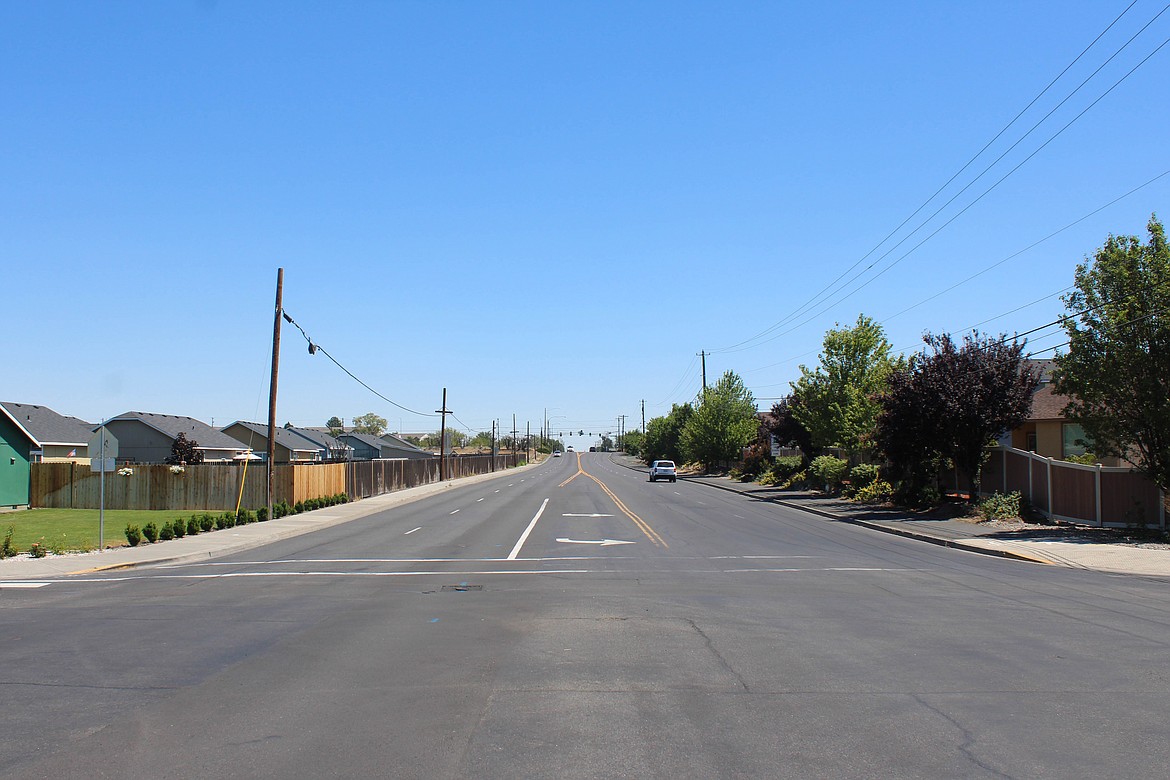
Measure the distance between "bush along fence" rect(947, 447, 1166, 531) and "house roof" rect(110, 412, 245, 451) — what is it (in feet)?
176

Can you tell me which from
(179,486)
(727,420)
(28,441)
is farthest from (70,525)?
(727,420)

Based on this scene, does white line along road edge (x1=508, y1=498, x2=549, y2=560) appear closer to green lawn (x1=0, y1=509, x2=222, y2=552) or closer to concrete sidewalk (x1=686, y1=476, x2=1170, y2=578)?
green lawn (x1=0, y1=509, x2=222, y2=552)

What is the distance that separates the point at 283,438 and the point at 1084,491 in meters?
73.1

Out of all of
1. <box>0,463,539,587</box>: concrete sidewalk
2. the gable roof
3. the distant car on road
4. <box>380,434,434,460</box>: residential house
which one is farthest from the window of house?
<box>380,434,434,460</box>: residential house

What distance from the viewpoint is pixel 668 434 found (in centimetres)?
11731

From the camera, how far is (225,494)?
37.3 metres

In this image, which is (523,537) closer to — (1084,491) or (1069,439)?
(1084,491)

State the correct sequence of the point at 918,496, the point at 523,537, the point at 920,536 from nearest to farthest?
the point at 523,537, the point at 920,536, the point at 918,496

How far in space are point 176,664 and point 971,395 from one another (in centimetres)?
2577

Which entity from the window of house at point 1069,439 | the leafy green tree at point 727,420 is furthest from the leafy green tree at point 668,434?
the window of house at point 1069,439

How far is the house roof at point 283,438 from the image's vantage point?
8056cm

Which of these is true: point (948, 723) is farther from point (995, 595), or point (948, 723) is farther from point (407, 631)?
point (995, 595)

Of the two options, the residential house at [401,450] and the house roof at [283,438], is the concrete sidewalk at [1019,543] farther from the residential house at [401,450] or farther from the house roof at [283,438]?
the residential house at [401,450]

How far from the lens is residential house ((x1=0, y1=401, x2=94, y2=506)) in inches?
1469
